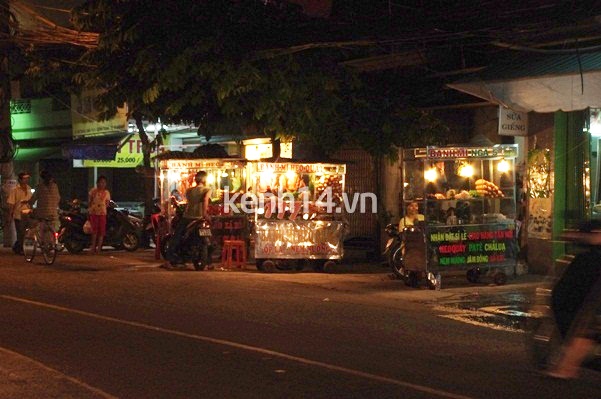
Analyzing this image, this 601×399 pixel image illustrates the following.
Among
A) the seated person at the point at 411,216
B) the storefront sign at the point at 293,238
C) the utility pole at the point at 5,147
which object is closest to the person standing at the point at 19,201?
the utility pole at the point at 5,147

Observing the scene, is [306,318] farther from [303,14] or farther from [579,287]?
[303,14]

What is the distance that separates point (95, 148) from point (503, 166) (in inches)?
562

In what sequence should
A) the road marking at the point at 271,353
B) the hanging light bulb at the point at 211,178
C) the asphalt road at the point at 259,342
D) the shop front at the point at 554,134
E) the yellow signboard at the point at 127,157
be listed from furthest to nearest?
1. the yellow signboard at the point at 127,157
2. the hanging light bulb at the point at 211,178
3. the shop front at the point at 554,134
4. the asphalt road at the point at 259,342
5. the road marking at the point at 271,353

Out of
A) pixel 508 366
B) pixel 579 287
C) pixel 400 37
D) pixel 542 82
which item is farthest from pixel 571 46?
pixel 579 287

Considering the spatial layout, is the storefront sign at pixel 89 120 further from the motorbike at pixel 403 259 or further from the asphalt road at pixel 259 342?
the motorbike at pixel 403 259

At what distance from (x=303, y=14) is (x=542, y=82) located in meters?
5.85

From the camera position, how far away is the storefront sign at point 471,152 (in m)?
14.6

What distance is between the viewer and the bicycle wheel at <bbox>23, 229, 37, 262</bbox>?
1857 cm

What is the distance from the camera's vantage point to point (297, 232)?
17016 millimetres

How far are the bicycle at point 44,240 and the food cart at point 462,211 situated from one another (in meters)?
7.41

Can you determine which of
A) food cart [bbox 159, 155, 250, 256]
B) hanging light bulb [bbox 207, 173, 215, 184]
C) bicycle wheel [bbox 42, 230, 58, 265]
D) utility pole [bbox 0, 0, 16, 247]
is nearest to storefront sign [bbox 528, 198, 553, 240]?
food cart [bbox 159, 155, 250, 256]

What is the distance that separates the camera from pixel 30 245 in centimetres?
1867

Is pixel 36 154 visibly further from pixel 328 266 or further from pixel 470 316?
pixel 470 316

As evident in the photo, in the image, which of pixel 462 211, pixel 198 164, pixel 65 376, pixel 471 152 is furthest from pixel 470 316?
pixel 198 164
